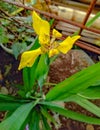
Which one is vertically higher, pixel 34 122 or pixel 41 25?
pixel 41 25

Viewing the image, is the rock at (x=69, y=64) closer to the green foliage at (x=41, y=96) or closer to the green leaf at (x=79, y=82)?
the green foliage at (x=41, y=96)

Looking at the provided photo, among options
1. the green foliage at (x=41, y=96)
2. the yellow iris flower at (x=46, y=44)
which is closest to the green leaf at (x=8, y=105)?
the green foliage at (x=41, y=96)

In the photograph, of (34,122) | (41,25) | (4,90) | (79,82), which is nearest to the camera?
(41,25)

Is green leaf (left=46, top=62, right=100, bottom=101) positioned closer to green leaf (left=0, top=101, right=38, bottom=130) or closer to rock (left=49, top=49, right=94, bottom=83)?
green leaf (left=0, top=101, right=38, bottom=130)

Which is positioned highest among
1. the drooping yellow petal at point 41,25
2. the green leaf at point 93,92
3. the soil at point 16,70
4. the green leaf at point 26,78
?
the soil at point 16,70

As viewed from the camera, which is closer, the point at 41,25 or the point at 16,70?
the point at 41,25

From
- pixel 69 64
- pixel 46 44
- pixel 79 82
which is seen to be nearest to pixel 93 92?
pixel 79 82

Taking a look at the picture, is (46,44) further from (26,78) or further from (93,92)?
(26,78)

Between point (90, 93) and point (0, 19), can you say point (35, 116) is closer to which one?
point (90, 93)
